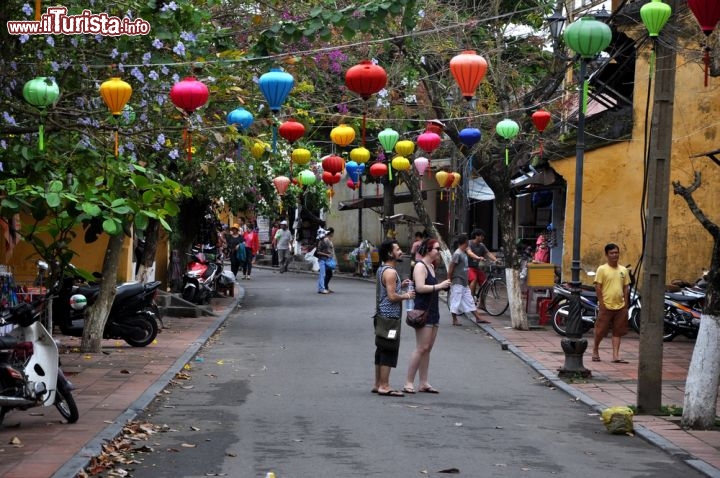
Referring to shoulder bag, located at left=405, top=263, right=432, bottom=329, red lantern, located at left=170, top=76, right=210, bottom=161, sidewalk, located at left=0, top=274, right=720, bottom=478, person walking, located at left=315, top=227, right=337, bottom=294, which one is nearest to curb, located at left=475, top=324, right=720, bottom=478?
sidewalk, located at left=0, top=274, right=720, bottom=478

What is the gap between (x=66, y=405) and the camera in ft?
34.0

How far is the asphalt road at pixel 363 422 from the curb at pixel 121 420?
6.1 inches

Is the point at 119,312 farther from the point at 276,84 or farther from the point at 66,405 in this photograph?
the point at 66,405

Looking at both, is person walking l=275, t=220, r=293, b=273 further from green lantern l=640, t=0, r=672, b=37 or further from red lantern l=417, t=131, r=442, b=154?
green lantern l=640, t=0, r=672, b=37

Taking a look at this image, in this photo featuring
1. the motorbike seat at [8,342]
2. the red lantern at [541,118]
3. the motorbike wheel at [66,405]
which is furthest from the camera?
the red lantern at [541,118]

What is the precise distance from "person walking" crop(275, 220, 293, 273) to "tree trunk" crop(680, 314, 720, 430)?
29.3m

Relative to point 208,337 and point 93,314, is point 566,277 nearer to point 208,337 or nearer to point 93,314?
point 208,337

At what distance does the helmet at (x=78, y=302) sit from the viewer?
16.0 meters

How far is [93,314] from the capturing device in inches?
641

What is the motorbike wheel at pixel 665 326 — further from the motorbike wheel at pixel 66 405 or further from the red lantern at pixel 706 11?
the motorbike wheel at pixel 66 405

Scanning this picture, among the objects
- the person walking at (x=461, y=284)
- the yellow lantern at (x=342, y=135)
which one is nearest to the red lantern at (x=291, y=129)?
the yellow lantern at (x=342, y=135)

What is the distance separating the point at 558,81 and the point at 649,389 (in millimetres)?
10021

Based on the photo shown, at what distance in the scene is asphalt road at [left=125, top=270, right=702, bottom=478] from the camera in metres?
8.74

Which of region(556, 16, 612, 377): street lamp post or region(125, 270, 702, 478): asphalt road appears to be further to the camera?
region(556, 16, 612, 377): street lamp post
